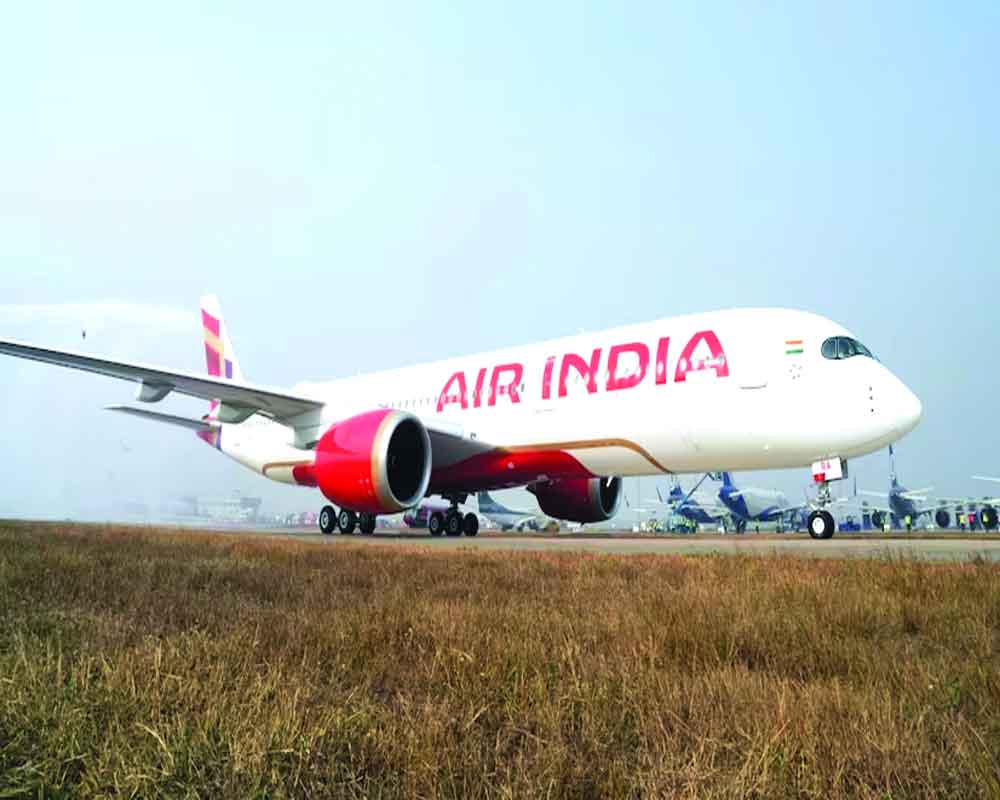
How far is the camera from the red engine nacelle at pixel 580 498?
21.0 meters

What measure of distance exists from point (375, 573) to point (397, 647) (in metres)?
3.14

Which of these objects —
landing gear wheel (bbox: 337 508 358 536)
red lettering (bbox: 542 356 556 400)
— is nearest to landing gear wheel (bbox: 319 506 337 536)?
landing gear wheel (bbox: 337 508 358 536)

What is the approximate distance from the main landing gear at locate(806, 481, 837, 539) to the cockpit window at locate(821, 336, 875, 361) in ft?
7.31

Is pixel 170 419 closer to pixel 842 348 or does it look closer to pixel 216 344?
pixel 216 344

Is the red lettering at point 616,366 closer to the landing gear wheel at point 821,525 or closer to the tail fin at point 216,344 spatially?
the landing gear wheel at point 821,525

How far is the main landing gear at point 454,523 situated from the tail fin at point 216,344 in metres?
9.47

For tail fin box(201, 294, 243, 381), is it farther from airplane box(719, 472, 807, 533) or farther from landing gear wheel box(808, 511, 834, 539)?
airplane box(719, 472, 807, 533)

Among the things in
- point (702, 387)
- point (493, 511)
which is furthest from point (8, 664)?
point (493, 511)

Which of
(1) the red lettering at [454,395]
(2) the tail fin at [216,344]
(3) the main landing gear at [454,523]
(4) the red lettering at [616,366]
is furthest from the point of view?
(2) the tail fin at [216,344]

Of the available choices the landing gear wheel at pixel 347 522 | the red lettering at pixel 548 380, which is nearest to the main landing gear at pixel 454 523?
the landing gear wheel at pixel 347 522

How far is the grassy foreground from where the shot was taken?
5.74ft

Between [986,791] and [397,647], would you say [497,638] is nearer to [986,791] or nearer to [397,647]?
[397,647]

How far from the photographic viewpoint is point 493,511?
8750cm

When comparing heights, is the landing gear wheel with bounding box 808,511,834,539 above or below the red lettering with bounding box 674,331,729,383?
below
